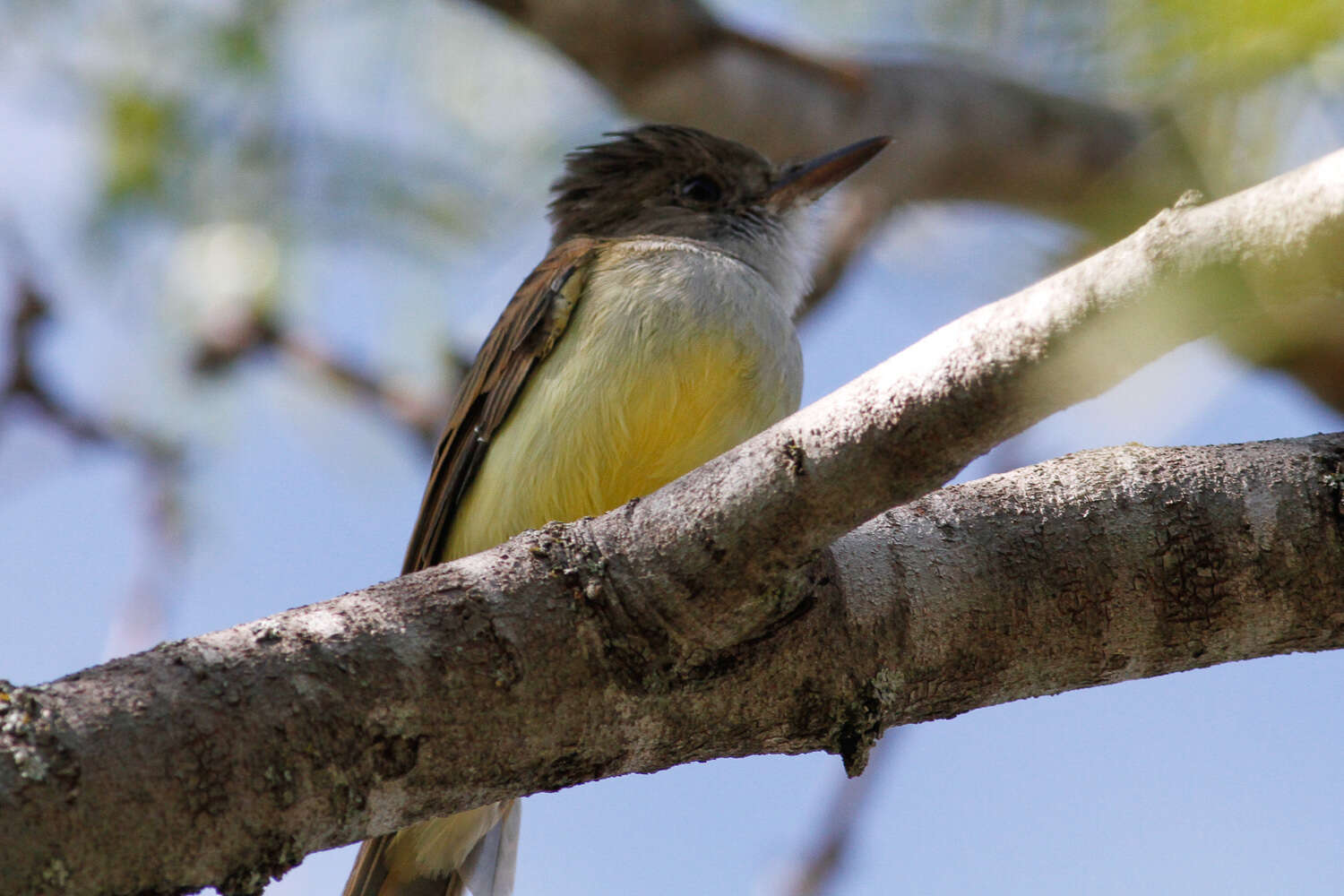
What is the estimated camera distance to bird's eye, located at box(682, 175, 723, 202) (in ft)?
20.6

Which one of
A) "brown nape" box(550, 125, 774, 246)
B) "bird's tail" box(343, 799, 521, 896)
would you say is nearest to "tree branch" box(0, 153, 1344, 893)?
"bird's tail" box(343, 799, 521, 896)

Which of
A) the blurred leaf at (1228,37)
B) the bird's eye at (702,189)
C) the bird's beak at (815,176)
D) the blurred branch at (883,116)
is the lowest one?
the blurred leaf at (1228,37)

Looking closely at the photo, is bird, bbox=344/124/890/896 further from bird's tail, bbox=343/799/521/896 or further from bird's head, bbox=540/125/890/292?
bird's head, bbox=540/125/890/292

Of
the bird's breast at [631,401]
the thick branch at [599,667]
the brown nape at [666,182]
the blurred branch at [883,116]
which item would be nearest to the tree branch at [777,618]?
the thick branch at [599,667]

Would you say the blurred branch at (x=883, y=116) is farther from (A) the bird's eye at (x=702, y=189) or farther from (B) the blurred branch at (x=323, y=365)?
(B) the blurred branch at (x=323, y=365)

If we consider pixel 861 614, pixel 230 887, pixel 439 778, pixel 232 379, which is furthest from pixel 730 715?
pixel 232 379

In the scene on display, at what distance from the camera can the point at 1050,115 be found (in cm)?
684

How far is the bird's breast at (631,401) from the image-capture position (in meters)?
4.27

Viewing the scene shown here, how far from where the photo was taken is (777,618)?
294 cm

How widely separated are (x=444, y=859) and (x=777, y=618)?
2.19 metres

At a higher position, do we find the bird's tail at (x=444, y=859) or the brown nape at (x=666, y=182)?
the brown nape at (x=666, y=182)

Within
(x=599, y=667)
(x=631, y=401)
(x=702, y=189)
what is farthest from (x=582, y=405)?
(x=702, y=189)

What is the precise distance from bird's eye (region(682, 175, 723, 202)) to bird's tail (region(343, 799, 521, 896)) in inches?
113

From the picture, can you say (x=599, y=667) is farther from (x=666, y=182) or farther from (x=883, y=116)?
(x=883, y=116)
